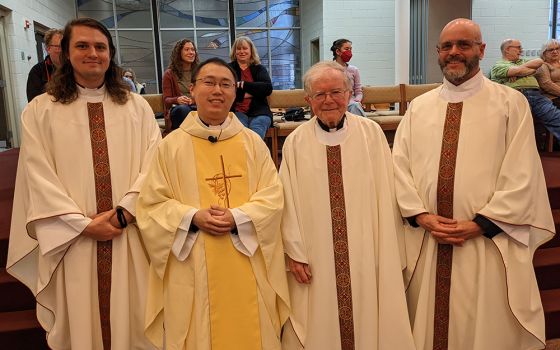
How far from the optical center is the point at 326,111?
2.19 m

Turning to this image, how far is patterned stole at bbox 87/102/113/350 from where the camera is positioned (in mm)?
2146

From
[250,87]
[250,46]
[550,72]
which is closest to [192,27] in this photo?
[250,46]

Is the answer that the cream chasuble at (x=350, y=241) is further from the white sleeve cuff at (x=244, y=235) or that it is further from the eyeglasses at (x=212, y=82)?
the eyeglasses at (x=212, y=82)

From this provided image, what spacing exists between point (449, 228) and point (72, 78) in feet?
6.23

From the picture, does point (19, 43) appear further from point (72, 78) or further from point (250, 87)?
point (72, 78)

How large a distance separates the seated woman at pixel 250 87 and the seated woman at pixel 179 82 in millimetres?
401

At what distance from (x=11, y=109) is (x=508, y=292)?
25.4ft

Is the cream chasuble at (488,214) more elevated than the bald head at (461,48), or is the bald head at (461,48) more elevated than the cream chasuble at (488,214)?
the bald head at (461,48)

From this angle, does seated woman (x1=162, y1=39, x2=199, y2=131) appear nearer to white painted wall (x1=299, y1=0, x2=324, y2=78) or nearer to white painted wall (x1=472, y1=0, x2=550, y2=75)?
white painted wall (x1=299, y1=0, x2=324, y2=78)

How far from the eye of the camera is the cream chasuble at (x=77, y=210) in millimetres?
2082

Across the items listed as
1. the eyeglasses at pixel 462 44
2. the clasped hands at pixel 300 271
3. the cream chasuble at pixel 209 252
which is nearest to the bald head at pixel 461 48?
the eyeglasses at pixel 462 44

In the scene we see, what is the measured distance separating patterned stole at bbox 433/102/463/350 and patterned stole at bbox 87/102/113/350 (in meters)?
1.58

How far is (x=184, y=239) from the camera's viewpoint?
199 centimetres

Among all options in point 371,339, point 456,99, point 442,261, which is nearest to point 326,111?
point 456,99
